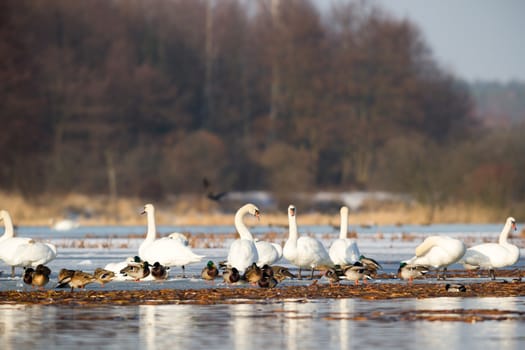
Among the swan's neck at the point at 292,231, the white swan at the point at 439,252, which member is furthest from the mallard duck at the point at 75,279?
the white swan at the point at 439,252

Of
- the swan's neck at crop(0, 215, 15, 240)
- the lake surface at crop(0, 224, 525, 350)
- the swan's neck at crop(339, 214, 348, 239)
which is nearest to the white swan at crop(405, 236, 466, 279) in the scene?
the swan's neck at crop(339, 214, 348, 239)

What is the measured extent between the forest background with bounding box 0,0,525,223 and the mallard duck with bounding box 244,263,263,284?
2588 cm

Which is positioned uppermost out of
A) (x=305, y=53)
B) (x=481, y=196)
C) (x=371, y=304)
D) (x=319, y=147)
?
Result: (x=305, y=53)

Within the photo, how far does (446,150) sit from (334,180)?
11.7 m

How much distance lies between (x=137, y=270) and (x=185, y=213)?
27.6m

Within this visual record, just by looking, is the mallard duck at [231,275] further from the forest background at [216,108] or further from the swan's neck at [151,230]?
the forest background at [216,108]

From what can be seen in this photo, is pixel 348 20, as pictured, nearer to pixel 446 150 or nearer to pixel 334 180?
pixel 334 180

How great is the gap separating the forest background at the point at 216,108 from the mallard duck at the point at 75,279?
86.4ft

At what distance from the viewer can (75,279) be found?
14.6 meters

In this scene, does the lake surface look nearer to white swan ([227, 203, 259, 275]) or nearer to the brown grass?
white swan ([227, 203, 259, 275])

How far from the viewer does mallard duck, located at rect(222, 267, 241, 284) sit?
15.2 metres

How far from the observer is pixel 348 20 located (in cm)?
5519

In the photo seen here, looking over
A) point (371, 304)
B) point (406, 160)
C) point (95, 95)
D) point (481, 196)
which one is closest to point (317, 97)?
point (95, 95)

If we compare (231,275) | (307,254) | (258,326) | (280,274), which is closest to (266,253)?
(307,254)
